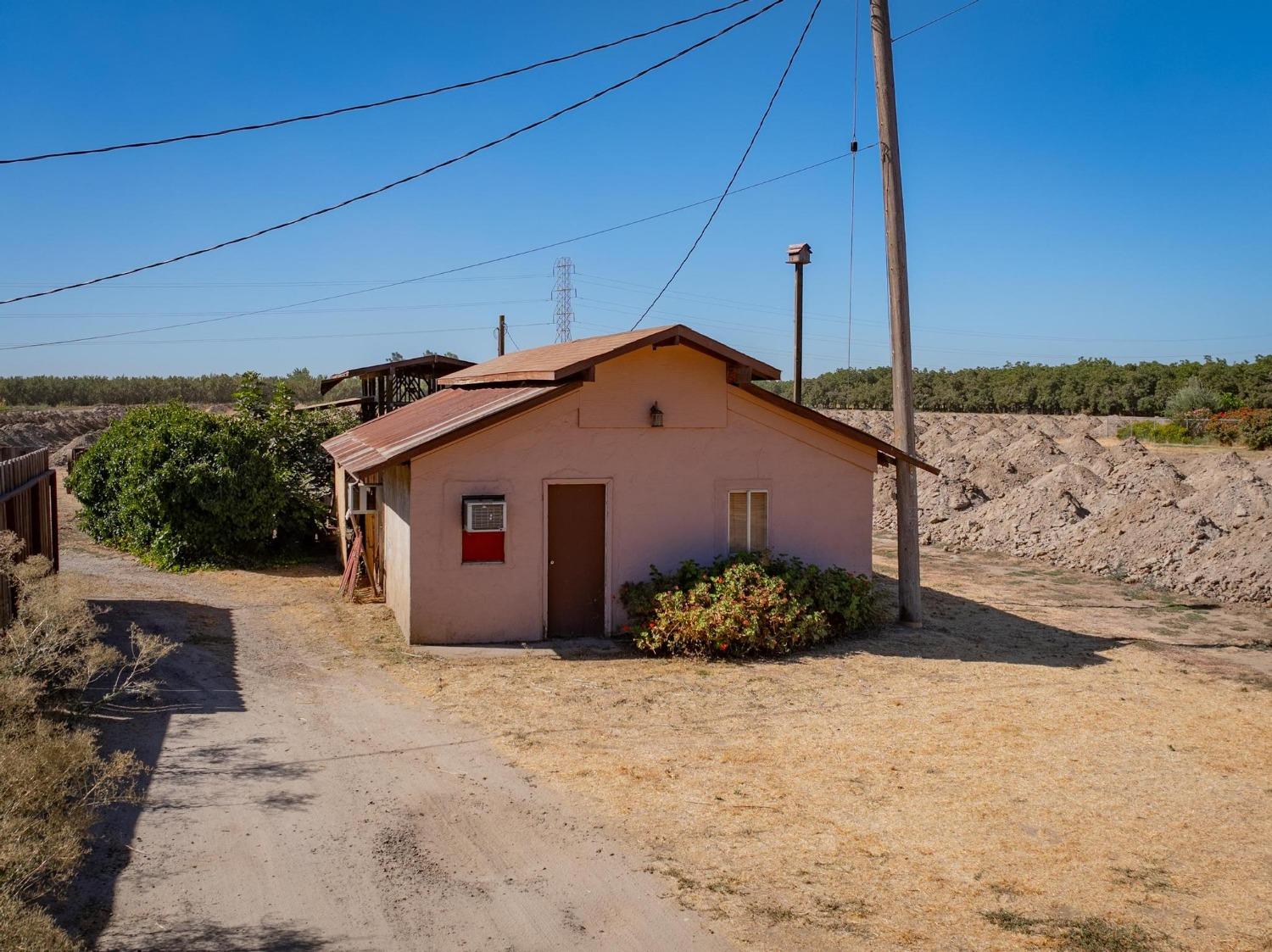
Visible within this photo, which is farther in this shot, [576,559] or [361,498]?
[361,498]

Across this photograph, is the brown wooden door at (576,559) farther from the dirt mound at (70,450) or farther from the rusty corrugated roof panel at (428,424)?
the dirt mound at (70,450)

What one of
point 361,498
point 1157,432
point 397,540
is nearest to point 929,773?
point 397,540

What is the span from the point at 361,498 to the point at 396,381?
12.2m

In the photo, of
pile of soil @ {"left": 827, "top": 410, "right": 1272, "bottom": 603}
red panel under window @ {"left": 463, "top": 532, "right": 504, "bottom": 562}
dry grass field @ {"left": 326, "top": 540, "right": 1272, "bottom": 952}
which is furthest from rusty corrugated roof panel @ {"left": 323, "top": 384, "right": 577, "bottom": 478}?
pile of soil @ {"left": 827, "top": 410, "right": 1272, "bottom": 603}

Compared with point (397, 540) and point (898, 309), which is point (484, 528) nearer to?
point (397, 540)

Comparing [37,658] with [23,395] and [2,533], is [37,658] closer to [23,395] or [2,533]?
[2,533]

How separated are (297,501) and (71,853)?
49.2 ft

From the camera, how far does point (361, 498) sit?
1520 centimetres

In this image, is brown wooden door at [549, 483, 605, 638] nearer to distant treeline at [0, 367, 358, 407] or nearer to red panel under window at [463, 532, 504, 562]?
red panel under window at [463, 532, 504, 562]

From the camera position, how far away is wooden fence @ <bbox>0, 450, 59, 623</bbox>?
10016 mm

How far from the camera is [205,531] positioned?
60.6 feet

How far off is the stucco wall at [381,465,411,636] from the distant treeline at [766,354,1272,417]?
49984mm

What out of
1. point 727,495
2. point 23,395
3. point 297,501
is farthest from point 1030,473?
point 23,395

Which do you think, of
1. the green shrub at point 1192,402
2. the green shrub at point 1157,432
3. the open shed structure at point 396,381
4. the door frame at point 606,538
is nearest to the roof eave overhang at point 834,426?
the door frame at point 606,538
